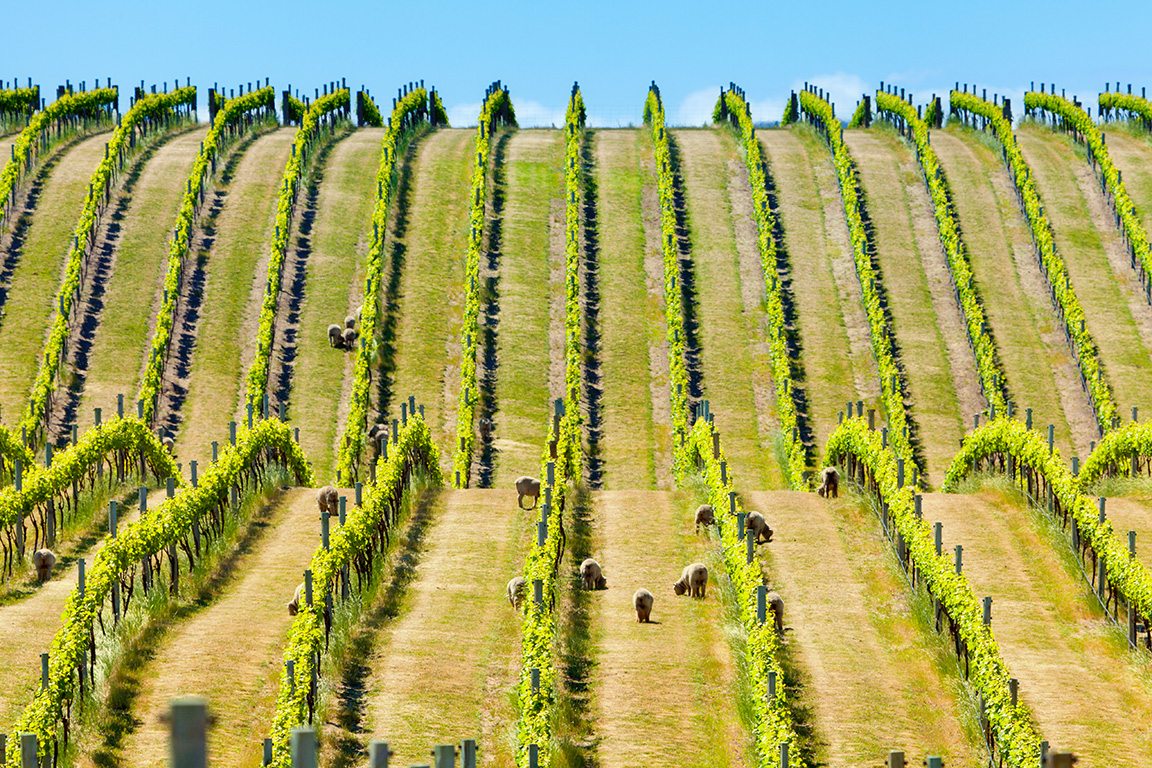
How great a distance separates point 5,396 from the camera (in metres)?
48.1

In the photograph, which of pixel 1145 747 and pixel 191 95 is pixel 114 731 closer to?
pixel 1145 747

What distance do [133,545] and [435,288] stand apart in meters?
33.1

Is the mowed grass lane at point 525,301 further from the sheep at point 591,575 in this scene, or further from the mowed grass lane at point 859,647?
the sheep at point 591,575

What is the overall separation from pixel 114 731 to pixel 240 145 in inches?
2124

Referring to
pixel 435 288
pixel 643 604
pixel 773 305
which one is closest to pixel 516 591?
pixel 643 604

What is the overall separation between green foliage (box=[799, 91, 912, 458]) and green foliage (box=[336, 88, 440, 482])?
1812 centimetres

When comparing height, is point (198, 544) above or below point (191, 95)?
below

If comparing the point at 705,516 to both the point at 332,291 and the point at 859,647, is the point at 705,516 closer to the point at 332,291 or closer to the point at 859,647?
the point at 859,647

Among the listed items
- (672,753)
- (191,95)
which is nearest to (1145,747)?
(672,753)

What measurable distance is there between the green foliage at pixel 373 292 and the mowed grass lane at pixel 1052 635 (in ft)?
61.0

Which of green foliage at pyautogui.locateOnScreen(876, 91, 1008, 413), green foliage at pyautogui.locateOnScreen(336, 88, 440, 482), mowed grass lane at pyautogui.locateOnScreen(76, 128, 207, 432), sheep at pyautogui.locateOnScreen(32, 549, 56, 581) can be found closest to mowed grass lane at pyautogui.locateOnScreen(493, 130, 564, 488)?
green foliage at pyautogui.locateOnScreen(336, 88, 440, 482)

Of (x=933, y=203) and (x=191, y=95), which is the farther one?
(x=191, y=95)

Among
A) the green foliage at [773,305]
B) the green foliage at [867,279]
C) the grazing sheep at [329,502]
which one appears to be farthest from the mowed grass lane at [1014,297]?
the grazing sheep at [329,502]

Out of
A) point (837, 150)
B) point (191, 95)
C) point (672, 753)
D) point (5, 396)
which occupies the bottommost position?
point (672, 753)
